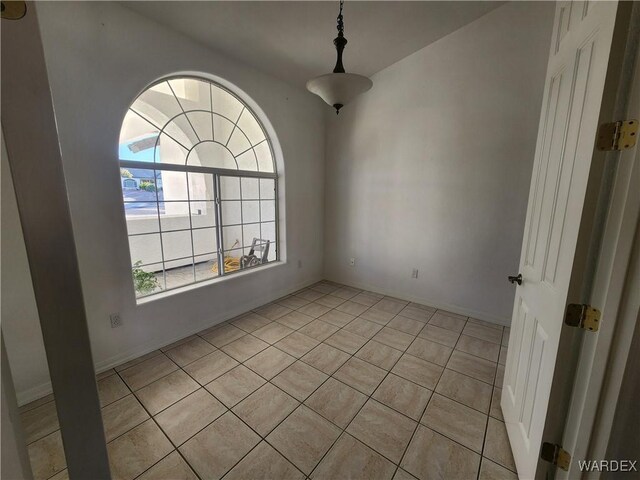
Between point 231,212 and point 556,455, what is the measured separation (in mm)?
3315

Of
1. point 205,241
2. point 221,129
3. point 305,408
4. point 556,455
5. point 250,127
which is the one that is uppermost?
point 250,127

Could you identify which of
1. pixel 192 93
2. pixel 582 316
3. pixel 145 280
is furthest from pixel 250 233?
pixel 582 316

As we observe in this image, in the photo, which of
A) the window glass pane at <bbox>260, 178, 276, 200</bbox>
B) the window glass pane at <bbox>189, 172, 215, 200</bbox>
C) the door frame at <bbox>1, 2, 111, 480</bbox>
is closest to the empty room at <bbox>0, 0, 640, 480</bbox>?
the door frame at <bbox>1, 2, 111, 480</bbox>

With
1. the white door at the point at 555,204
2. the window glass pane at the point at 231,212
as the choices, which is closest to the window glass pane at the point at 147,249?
the window glass pane at the point at 231,212

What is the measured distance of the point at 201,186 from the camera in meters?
3.16

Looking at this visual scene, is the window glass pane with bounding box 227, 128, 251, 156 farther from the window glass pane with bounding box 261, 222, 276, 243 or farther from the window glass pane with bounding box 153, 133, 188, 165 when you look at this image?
the window glass pane with bounding box 261, 222, 276, 243

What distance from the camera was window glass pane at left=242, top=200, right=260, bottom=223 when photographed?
3.48 m

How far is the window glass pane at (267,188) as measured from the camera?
3.50 m

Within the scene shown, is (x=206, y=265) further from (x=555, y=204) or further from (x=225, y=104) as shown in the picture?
(x=555, y=204)

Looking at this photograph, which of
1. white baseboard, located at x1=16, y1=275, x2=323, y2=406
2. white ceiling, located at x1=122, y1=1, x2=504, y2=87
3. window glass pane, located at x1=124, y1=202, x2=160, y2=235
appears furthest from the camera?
window glass pane, located at x1=124, y1=202, x2=160, y2=235

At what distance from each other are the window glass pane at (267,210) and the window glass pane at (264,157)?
0.44 metres

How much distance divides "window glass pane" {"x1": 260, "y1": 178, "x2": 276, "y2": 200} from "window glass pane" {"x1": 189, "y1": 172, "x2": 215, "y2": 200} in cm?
69

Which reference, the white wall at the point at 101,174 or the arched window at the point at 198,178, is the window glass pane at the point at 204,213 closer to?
the arched window at the point at 198,178

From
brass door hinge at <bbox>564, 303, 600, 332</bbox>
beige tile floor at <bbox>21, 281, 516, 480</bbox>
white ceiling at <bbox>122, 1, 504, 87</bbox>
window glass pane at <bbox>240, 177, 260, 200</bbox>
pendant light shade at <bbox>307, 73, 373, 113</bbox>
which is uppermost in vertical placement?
white ceiling at <bbox>122, 1, 504, 87</bbox>
